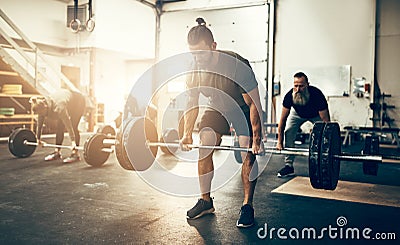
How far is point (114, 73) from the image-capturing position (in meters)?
9.55

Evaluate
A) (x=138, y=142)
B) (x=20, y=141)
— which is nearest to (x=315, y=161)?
(x=138, y=142)

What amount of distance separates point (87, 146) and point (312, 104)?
2.05m

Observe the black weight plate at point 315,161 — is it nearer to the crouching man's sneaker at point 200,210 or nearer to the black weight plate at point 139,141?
the crouching man's sneaker at point 200,210

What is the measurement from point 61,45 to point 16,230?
7078 millimetres

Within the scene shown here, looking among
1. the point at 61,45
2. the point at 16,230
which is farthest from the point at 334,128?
the point at 61,45

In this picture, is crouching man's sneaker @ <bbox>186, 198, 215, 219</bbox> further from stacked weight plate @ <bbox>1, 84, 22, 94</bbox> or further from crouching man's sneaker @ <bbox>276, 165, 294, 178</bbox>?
stacked weight plate @ <bbox>1, 84, 22, 94</bbox>

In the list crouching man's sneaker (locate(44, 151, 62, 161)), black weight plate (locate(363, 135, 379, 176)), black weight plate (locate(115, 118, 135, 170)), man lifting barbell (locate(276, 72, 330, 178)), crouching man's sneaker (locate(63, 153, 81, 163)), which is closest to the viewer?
black weight plate (locate(363, 135, 379, 176))

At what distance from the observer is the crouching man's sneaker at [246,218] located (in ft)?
6.29

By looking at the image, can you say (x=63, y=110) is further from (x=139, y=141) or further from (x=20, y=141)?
(x=139, y=141)

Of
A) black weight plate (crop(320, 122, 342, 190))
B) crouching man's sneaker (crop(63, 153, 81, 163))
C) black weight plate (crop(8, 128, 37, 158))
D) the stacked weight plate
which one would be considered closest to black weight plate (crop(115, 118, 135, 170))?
black weight plate (crop(320, 122, 342, 190))

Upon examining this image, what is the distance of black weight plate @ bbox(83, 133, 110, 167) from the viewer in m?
3.41

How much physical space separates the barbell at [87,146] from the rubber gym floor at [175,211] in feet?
0.60

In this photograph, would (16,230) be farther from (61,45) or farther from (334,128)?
(61,45)

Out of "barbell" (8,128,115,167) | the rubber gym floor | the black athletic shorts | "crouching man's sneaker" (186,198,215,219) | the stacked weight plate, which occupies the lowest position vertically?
the rubber gym floor
